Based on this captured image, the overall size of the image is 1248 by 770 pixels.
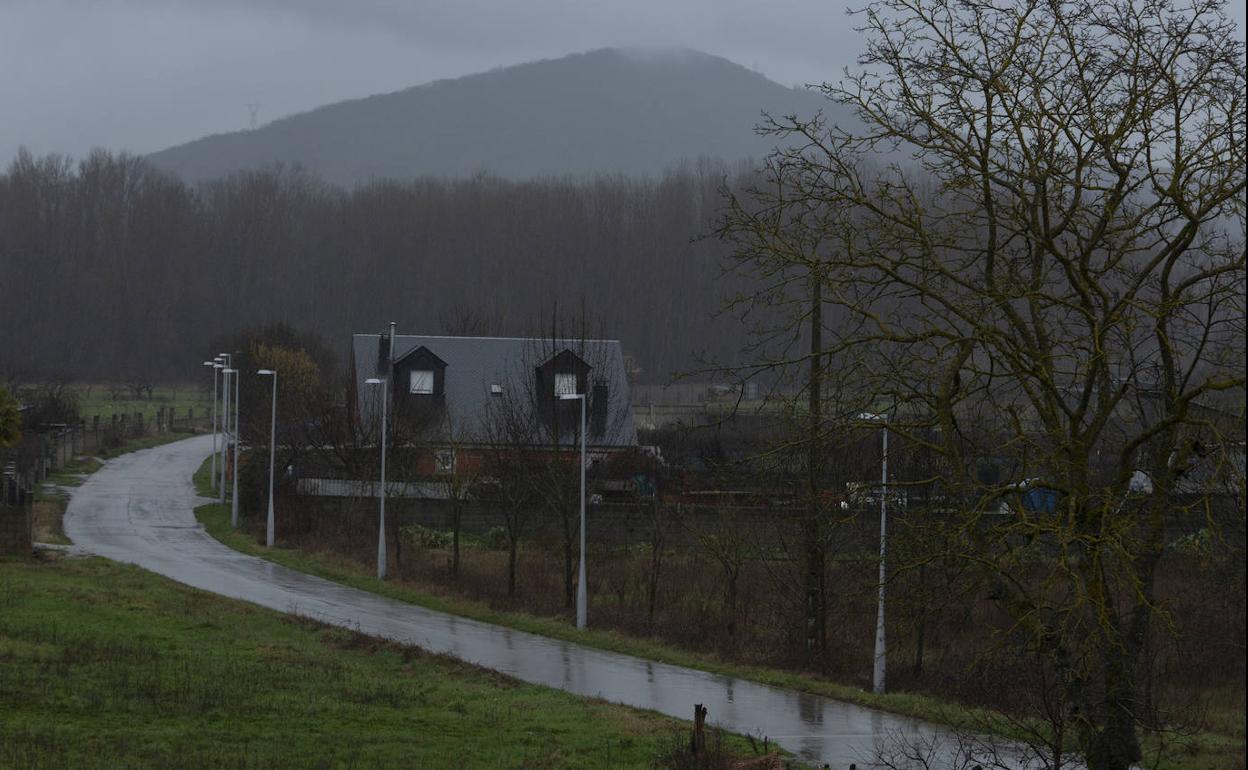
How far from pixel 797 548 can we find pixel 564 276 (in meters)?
101

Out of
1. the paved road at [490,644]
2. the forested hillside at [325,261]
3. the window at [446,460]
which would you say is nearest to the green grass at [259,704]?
the paved road at [490,644]

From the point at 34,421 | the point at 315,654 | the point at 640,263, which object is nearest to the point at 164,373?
the point at 640,263

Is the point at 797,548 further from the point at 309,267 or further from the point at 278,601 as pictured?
the point at 309,267

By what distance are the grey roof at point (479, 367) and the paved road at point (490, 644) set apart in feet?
34.3

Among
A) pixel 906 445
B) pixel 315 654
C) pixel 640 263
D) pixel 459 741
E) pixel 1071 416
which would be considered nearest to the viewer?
pixel 1071 416

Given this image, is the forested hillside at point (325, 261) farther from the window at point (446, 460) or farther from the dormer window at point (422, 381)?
the window at point (446, 460)

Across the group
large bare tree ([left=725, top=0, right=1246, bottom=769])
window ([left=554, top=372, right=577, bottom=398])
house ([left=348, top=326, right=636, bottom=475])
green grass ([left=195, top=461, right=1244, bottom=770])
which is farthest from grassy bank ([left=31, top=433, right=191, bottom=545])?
large bare tree ([left=725, top=0, right=1246, bottom=769])

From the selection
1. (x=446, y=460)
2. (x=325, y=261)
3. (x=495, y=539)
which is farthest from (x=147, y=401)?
(x=446, y=460)

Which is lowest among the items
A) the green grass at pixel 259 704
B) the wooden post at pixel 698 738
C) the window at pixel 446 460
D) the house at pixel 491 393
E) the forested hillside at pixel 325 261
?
the green grass at pixel 259 704

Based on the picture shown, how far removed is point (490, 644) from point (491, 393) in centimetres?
2379

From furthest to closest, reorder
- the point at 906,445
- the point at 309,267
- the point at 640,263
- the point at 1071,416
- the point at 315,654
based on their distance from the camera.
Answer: the point at 309,267, the point at 640,263, the point at 315,654, the point at 906,445, the point at 1071,416

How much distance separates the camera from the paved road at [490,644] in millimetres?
19359

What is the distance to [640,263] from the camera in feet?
413

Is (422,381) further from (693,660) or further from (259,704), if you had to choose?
(259,704)
